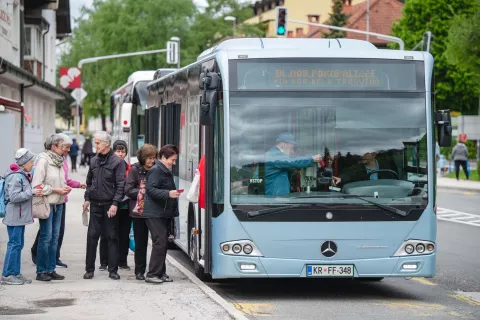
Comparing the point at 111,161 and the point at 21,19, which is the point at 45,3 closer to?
the point at 21,19

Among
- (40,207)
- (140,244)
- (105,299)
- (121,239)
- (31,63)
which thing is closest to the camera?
(105,299)

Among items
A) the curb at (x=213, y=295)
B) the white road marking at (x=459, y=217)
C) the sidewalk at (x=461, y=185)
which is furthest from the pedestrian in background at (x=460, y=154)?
the curb at (x=213, y=295)

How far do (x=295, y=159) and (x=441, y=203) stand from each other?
2067 cm

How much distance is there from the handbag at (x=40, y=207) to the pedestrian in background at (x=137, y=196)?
1112 millimetres

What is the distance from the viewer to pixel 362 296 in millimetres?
12672

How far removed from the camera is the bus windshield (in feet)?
39.1

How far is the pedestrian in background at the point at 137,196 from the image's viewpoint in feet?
44.7

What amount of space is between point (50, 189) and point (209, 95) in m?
2.42

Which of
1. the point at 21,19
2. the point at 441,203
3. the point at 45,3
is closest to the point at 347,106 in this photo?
the point at 441,203

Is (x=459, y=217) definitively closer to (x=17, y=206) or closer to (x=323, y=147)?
(x=323, y=147)

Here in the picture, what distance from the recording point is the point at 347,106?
12078mm

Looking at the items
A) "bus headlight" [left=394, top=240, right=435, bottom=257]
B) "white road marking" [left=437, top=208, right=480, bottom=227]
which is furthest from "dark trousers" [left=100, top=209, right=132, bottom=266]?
"white road marking" [left=437, top=208, right=480, bottom=227]

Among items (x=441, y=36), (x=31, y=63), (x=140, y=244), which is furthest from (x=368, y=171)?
(x=441, y=36)

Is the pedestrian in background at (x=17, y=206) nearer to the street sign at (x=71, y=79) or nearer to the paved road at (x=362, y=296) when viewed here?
the paved road at (x=362, y=296)
